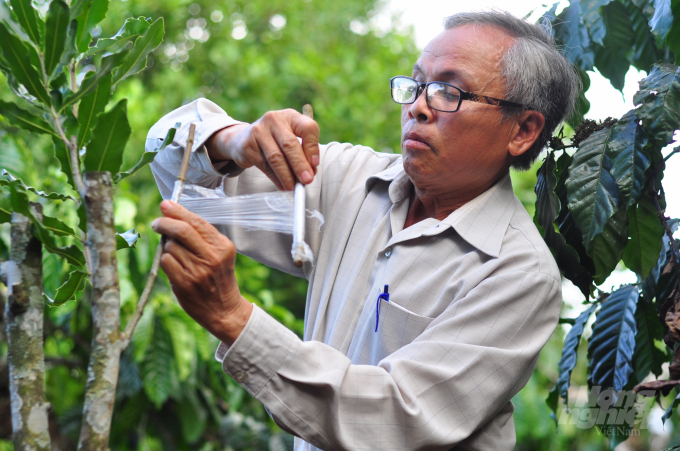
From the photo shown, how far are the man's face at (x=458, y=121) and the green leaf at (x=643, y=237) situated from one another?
0.34m

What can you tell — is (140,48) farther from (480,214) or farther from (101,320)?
(480,214)

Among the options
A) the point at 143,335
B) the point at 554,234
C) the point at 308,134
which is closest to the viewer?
the point at 308,134

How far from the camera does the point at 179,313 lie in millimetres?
2598

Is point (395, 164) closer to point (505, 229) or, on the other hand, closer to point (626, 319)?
point (505, 229)

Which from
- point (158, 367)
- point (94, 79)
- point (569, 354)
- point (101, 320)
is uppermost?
point (94, 79)

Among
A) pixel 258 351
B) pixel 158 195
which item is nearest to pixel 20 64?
pixel 258 351

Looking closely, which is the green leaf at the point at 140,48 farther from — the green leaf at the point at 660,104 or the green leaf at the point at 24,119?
the green leaf at the point at 660,104

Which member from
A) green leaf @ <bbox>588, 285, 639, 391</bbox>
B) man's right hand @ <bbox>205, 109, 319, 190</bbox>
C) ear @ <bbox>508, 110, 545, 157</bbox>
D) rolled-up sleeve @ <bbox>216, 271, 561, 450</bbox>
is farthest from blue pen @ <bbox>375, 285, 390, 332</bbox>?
green leaf @ <bbox>588, 285, 639, 391</bbox>

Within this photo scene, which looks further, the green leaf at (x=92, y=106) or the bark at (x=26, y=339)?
the green leaf at (x=92, y=106)

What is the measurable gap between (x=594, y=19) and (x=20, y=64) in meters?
1.34

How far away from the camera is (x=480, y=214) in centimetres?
133

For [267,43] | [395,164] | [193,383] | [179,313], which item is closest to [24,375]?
[395,164]

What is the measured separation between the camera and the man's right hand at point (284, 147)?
1009 mm

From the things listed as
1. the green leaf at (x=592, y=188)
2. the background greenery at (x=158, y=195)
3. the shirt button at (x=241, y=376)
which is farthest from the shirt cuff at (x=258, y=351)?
the background greenery at (x=158, y=195)
